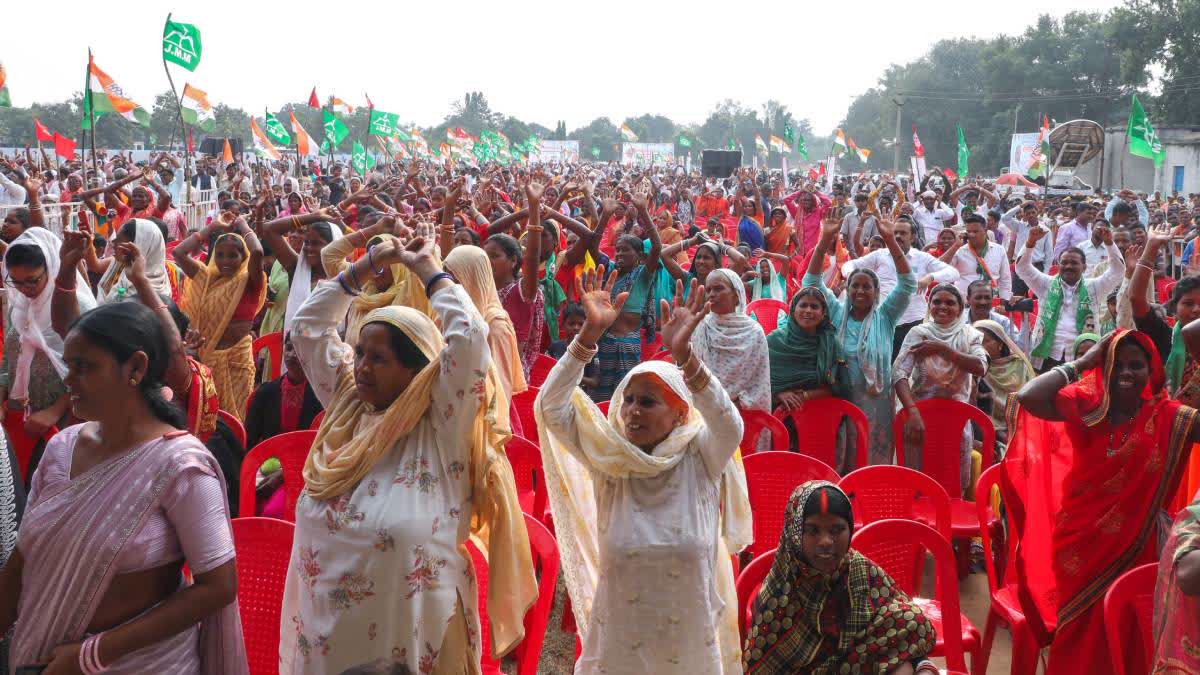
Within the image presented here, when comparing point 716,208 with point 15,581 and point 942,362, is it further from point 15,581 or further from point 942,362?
point 15,581

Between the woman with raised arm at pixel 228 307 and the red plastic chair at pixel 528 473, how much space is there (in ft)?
6.14

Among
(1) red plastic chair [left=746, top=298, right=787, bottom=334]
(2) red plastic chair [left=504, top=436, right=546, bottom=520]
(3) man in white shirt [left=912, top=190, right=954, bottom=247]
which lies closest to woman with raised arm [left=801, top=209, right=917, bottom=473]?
A: (2) red plastic chair [left=504, top=436, right=546, bottom=520]

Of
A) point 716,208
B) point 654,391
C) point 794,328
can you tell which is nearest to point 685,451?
point 654,391

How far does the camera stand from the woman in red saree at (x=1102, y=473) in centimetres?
304

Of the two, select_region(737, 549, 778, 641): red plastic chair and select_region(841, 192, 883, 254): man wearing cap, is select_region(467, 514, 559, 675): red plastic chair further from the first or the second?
select_region(841, 192, 883, 254): man wearing cap

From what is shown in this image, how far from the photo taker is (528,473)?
422 cm

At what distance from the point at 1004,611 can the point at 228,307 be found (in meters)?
3.92

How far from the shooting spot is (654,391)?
274cm

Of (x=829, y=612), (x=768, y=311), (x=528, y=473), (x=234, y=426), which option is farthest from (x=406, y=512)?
(x=768, y=311)

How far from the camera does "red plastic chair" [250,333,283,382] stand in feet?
19.6

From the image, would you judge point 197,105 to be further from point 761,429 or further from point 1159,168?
point 1159,168

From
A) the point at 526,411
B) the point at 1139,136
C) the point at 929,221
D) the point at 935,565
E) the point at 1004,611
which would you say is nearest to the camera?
the point at 935,565

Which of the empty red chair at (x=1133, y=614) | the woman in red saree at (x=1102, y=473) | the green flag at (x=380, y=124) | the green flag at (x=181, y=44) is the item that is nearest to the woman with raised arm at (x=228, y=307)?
the woman in red saree at (x=1102, y=473)

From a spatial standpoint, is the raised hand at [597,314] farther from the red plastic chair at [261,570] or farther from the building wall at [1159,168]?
the building wall at [1159,168]
